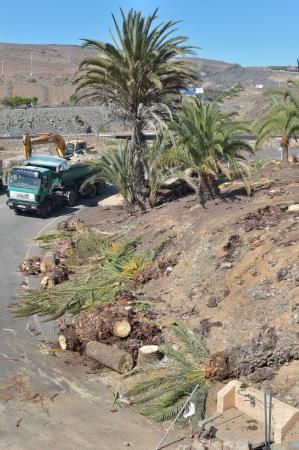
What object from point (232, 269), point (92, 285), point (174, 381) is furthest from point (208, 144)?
point (174, 381)

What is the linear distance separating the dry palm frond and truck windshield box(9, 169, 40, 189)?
16000 millimetres

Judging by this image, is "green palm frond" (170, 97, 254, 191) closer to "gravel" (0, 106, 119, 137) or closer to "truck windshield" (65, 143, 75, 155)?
"truck windshield" (65, 143, 75, 155)

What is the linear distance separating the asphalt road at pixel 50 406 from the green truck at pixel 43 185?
12877 millimetres

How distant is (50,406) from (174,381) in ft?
8.19

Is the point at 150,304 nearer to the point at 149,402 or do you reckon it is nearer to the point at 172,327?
the point at 172,327

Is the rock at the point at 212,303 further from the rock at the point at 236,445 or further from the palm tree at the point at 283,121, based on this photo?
the palm tree at the point at 283,121

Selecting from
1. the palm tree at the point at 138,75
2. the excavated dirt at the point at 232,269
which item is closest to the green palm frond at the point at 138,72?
the palm tree at the point at 138,75

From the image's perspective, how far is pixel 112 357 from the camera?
11930mm

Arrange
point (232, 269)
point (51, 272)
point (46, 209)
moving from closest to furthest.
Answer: point (232, 269), point (51, 272), point (46, 209)

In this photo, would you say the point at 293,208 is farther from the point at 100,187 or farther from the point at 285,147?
the point at 100,187

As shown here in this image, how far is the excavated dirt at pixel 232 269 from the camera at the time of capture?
12.0 metres

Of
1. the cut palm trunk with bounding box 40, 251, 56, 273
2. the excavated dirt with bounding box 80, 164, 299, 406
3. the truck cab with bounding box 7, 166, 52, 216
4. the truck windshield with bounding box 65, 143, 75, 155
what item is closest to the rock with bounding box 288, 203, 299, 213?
the excavated dirt with bounding box 80, 164, 299, 406

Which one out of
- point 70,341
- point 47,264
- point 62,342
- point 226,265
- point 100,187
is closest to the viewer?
point 70,341

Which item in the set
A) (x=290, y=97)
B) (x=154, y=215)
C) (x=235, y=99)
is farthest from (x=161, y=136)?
(x=235, y=99)
